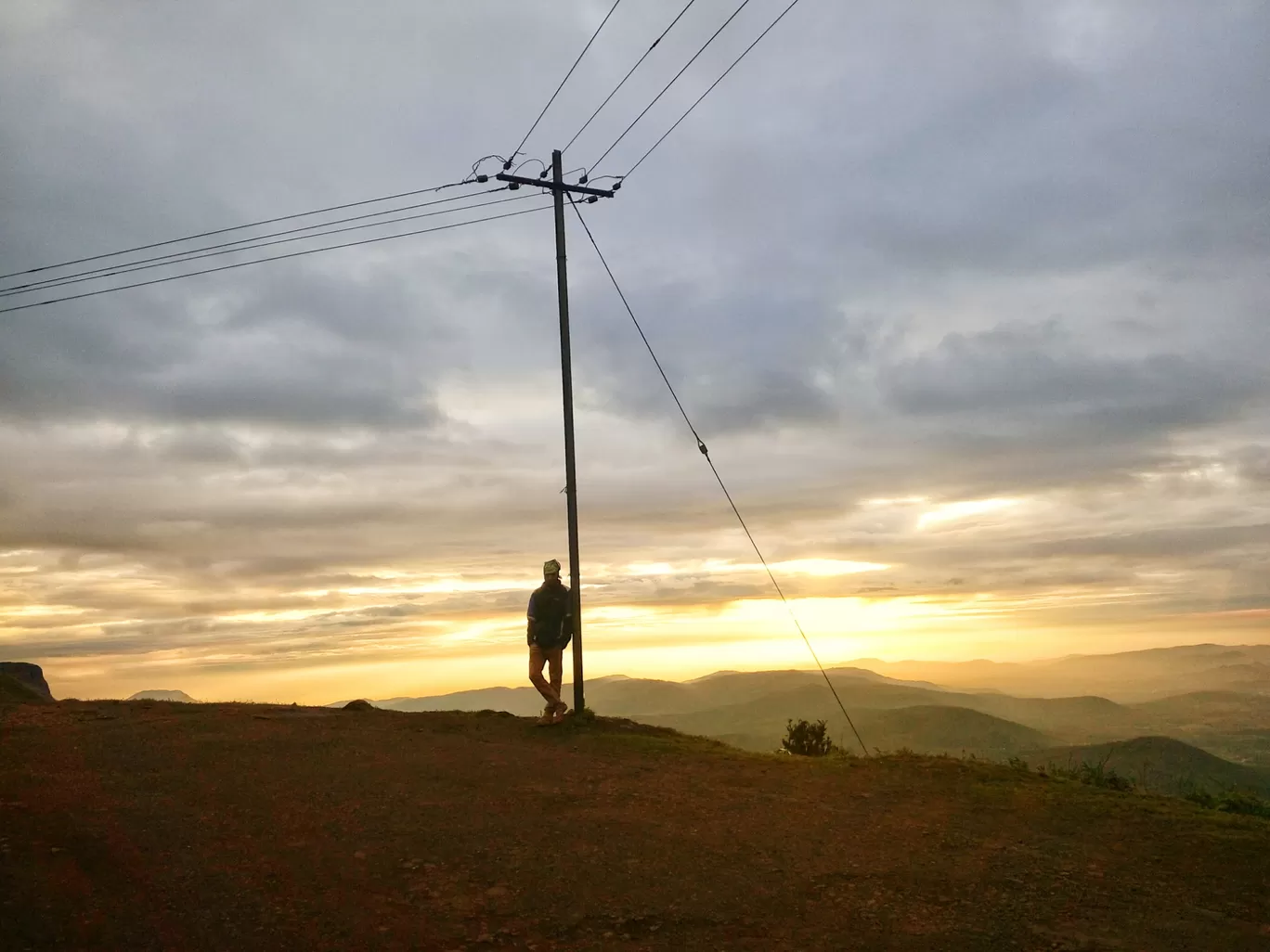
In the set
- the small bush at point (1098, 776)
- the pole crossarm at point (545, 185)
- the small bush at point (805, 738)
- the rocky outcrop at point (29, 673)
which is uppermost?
the pole crossarm at point (545, 185)

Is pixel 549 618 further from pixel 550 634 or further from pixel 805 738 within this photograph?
pixel 805 738

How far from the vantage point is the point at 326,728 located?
47.0ft

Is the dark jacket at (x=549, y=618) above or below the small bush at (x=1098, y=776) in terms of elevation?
above

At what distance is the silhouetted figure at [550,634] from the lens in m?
15.3

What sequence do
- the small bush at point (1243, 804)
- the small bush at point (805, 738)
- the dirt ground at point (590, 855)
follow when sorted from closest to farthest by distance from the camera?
the dirt ground at point (590, 855) < the small bush at point (1243, 804) < the small bush at point (805, 738)

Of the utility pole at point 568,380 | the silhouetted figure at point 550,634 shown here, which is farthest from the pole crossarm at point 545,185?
the silhouetted figure at point 550,634

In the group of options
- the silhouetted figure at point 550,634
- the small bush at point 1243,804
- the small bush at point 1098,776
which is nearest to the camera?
the small bush at point 1243,804

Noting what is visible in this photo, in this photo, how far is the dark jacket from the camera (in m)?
15.3

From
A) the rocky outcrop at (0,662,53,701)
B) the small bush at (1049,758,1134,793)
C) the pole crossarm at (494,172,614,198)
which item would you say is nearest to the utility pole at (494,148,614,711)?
the pole crossarm at (494,172,614,198)

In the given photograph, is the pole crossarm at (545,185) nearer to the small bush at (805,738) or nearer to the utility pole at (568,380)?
the utility pole at (568,380)

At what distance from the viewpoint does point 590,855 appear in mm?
8164

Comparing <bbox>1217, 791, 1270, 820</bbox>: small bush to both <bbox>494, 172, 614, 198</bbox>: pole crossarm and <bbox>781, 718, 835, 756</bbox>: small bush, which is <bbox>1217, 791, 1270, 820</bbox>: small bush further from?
<bbox>494, 172, 614, 198</bbox>: pole crossarm

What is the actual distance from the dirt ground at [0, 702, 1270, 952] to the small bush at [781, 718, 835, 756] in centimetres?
433

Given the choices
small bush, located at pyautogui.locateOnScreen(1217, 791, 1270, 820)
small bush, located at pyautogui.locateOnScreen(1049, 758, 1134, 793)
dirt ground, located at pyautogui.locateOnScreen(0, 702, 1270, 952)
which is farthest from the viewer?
small bush, located at pyautogui.locateOnScreen(1049, 758, 1134, 793)
